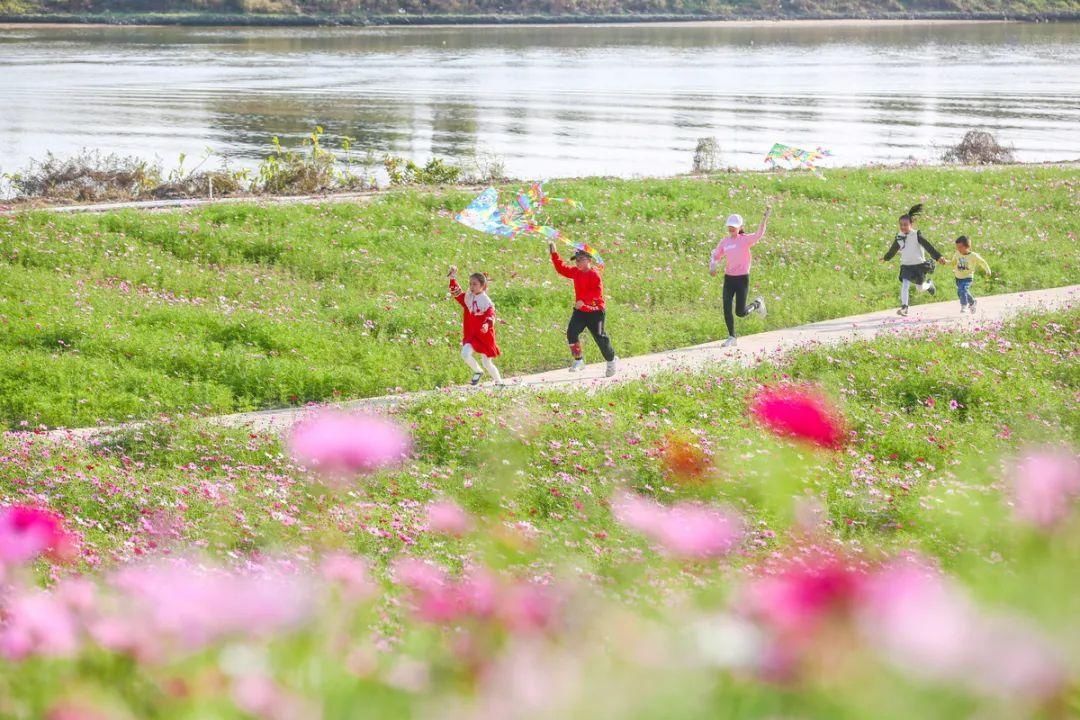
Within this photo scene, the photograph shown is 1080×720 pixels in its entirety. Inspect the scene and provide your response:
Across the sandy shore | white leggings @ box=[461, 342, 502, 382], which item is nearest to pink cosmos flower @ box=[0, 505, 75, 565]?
white leggings @ box=[461, 342, 502, 382]

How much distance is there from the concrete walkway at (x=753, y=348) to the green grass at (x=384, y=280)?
2.06ft

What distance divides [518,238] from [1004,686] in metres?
21.2

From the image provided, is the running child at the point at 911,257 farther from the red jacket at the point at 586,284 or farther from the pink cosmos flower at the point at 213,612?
the pink cosmos flower at the point at 213,612

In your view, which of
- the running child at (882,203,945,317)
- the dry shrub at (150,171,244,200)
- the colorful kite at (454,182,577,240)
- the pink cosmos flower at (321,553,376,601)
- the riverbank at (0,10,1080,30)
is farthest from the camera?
the riverbank at (0,10,1080,30)

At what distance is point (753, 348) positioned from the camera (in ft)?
54.4

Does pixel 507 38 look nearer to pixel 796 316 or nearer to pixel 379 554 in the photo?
pixel 796 316

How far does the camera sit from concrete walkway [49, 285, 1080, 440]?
13500 millimetres

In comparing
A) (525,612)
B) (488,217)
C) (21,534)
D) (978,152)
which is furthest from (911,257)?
(978,152)

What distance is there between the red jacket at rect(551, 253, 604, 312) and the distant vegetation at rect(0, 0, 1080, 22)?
306 feet

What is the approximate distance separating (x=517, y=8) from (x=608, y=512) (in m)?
111

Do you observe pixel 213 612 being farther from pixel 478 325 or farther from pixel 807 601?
pixel 478 325

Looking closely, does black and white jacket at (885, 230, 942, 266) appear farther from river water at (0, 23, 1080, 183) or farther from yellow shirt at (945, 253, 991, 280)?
river water at (0, 23, 1080, 183)

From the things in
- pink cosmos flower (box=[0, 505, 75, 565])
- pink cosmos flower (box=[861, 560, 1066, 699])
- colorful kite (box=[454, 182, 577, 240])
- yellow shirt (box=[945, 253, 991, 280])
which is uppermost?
pink cosmos flower (box=[861, 560, 1066, 699])

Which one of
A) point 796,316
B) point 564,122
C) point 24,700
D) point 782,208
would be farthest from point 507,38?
point 24,700
